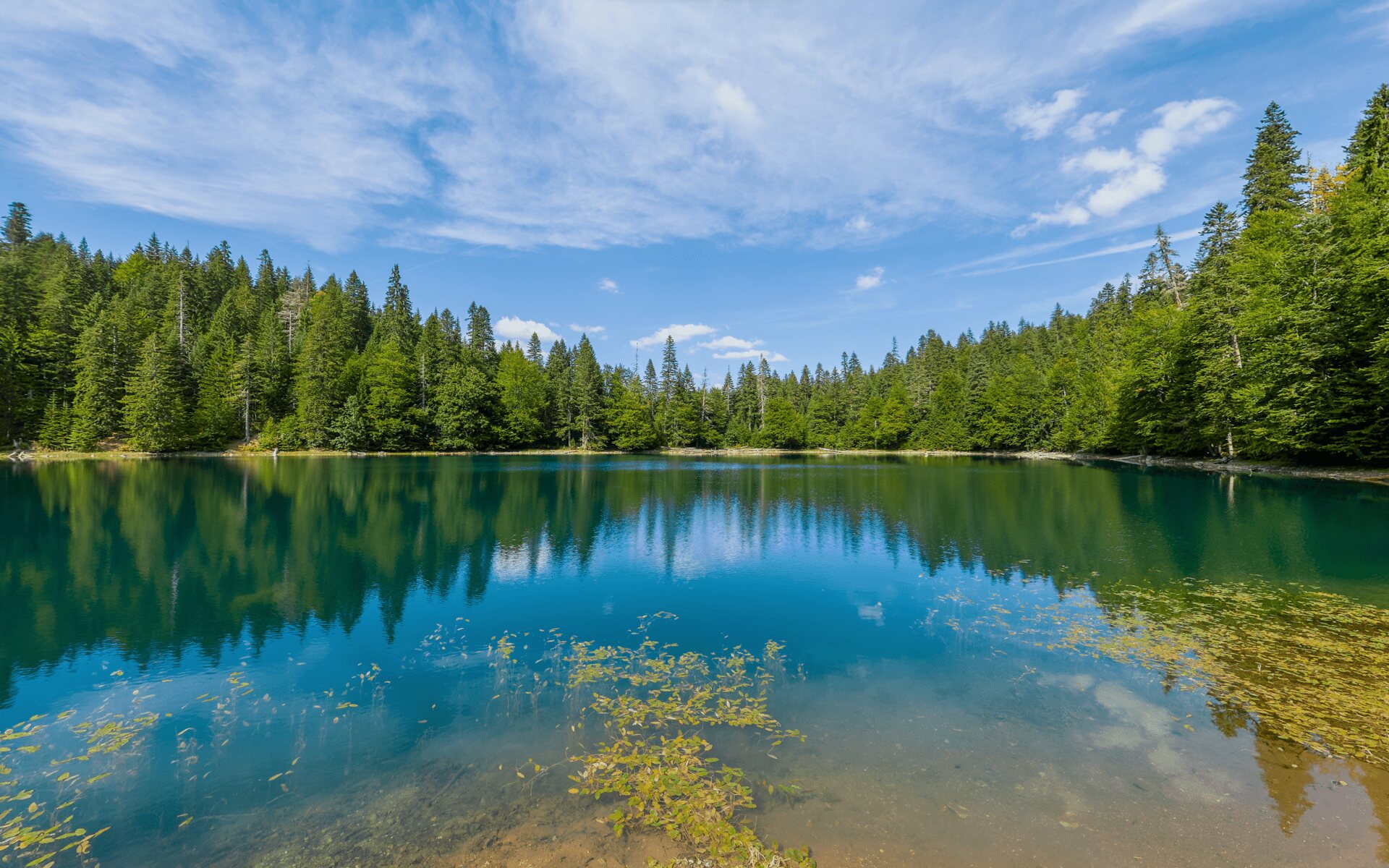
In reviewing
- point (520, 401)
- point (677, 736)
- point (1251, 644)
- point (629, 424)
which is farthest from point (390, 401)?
point (1251, 644)

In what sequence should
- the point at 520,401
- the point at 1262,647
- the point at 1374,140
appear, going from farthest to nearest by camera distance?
the point at 520,401
the point at 1374,140
the point at 1262,647

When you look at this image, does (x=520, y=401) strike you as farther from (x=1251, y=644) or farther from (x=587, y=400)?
(x=1251, y=644)

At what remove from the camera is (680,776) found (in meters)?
6.78

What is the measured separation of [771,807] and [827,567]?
1282cm

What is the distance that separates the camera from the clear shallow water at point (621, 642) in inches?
231

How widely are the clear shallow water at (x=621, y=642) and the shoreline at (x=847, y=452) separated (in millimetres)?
13358

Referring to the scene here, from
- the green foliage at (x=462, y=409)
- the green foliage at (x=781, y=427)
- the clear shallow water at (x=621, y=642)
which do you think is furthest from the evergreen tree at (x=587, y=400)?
the clear shallow water at (x=621, y=642)

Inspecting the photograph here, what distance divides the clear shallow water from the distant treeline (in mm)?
14780

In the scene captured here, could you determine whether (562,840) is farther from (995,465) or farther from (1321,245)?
(995,465)

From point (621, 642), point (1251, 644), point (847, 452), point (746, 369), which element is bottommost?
point (621, 642)

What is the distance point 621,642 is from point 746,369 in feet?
384

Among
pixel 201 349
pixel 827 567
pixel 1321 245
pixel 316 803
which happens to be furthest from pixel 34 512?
pixel 1321 245

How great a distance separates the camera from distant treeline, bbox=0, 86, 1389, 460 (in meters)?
36.2

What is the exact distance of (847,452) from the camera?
4218 inches
